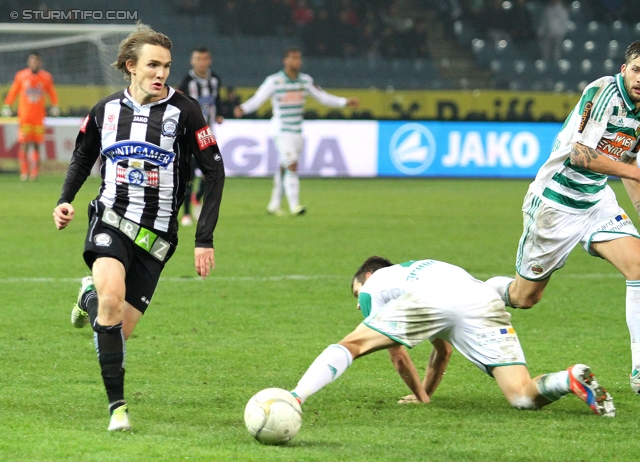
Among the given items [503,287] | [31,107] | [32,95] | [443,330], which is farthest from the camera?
[32,95]

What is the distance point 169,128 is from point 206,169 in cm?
27

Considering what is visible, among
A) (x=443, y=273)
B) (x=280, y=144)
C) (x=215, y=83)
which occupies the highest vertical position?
(x=443, y=273)

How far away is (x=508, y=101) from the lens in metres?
23.6

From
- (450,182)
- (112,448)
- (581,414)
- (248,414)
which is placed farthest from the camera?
(450,182)

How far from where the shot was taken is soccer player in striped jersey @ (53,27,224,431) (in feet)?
15.3

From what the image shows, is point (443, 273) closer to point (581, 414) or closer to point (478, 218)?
point (581, 414)

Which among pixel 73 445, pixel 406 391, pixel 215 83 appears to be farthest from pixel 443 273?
pixel 215 83

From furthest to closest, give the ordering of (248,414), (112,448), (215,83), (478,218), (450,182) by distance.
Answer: (450,182), (478,218), (215,83), (248,414), (112,448)

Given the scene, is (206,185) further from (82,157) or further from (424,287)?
A: (424,287)

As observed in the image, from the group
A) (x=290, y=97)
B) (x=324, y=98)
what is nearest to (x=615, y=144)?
(x=324, y=98)

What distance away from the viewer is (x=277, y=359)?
6180 millimetres

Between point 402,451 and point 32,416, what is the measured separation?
69.4 inches

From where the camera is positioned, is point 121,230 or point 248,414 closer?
point 248,414

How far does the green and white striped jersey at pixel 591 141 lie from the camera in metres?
5.43
